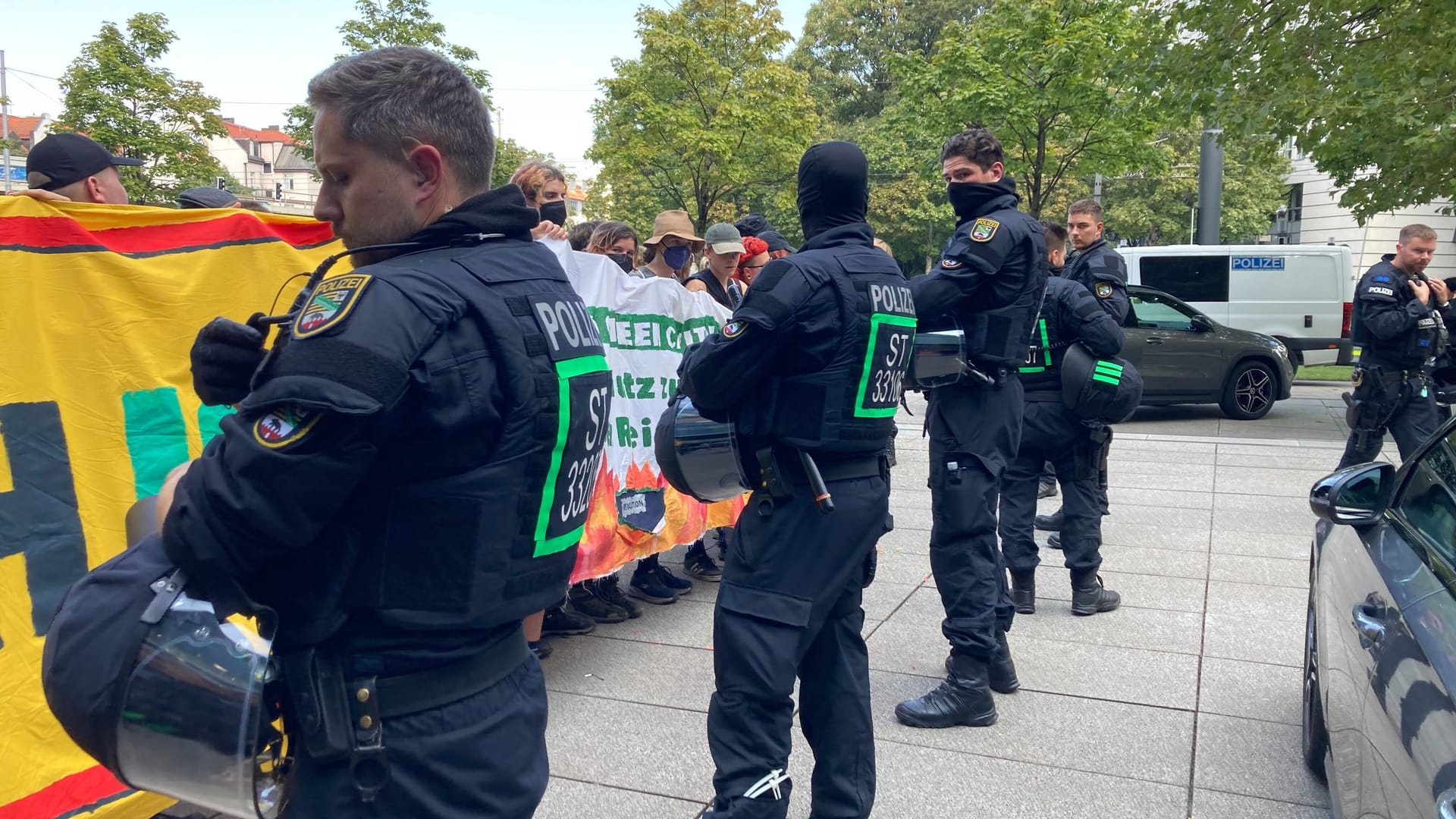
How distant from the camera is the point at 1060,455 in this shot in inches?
216

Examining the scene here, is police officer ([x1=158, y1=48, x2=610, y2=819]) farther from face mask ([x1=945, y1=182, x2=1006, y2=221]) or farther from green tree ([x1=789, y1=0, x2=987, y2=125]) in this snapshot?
green tree ([x1=789, y1=0, x2=987, y2=125])

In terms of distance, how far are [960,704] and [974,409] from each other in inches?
43.6

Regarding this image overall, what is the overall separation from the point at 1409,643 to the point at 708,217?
2624 centimetres

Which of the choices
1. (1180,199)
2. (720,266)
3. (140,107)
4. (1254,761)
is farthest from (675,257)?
(1180,199)

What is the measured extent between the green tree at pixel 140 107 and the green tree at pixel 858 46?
3028 centimetres

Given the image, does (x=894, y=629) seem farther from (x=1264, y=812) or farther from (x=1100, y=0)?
(x=1100, y=0)

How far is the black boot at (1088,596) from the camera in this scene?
5.54 metres

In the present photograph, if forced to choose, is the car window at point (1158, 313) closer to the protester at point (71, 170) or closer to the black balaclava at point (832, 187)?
the black balaclava at point (832, 187)

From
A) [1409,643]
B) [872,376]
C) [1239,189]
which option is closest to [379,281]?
[872,376]

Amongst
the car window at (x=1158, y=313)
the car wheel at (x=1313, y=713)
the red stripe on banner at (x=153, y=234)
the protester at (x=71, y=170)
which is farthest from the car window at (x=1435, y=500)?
the car window at (x=1158, y=313)

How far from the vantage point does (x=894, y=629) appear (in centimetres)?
532

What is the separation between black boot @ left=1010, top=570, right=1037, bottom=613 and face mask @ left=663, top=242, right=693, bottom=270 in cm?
256

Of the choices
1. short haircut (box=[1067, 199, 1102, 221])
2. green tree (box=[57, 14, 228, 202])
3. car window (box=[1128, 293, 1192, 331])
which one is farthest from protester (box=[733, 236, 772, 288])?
green tree (box=[57, 14, 228, 202])

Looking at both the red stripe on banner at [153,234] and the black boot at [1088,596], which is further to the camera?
the black boot at [1088,596]
